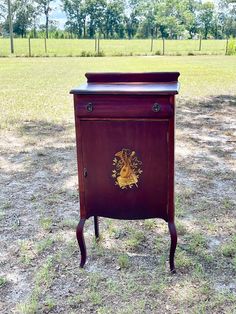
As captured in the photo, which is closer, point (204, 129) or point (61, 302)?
point (61, 302)

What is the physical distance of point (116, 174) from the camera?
1881 mm

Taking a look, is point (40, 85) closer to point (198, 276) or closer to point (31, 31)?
point (198, 276)

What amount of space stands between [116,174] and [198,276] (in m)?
0.61

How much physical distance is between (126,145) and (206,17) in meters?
54.0

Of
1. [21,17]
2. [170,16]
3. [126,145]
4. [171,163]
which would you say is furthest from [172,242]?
[21,17]

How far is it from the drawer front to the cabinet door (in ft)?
0.11

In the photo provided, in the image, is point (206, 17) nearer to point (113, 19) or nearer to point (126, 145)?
point (113, 19)

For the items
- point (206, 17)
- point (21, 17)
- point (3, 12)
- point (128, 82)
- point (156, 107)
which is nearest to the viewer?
point (156, 107)

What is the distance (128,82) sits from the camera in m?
1.98

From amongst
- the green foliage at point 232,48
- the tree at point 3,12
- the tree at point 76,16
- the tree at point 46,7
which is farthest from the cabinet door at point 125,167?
the tree at point 76,16

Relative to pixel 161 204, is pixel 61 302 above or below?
below

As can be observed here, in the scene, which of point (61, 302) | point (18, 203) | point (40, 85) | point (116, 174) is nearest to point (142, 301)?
point (61, 302)

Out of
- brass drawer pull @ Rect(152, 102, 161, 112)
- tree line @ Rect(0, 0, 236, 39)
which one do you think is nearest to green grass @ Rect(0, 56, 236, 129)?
brass drawer pull @ Rect(152, 102, 161, 112)

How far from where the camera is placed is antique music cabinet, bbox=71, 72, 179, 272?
1.74 metres
